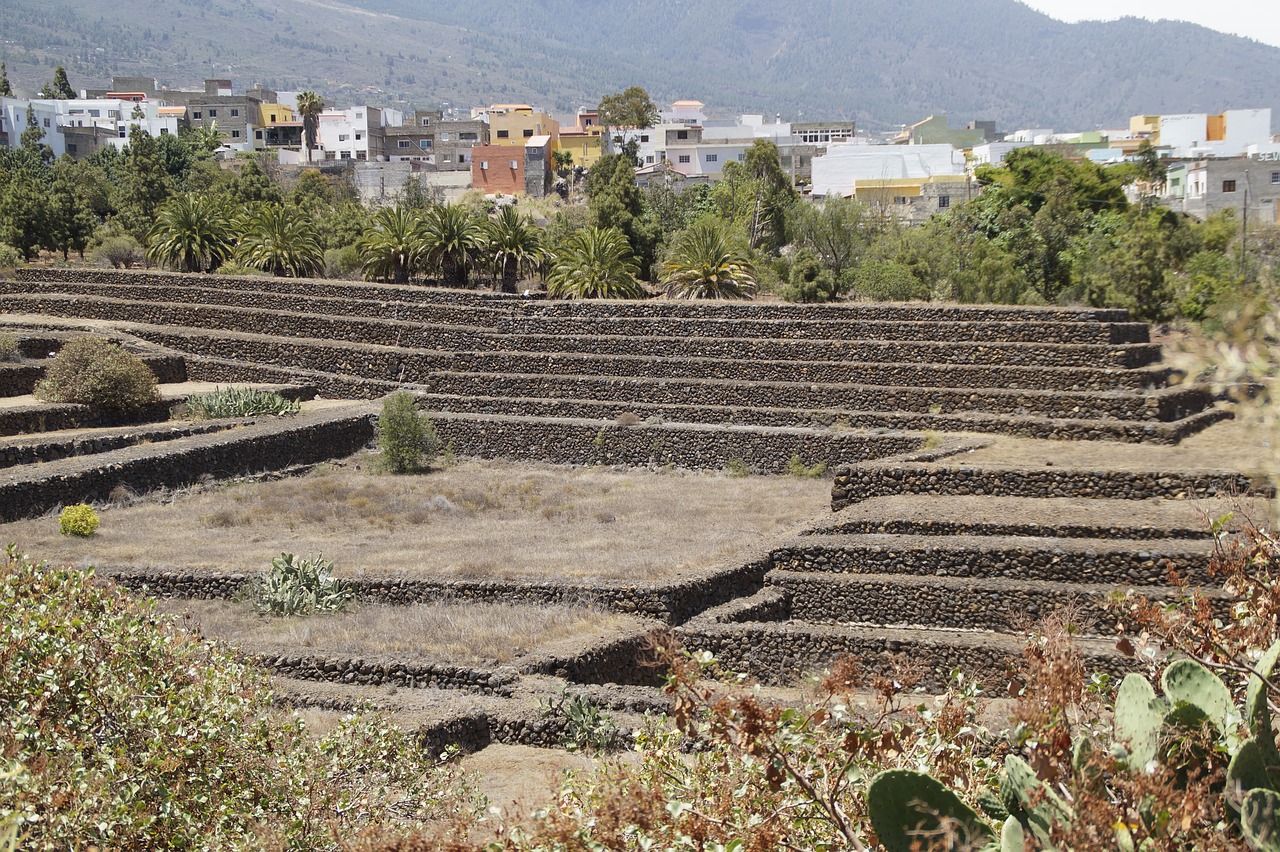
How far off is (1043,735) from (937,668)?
9.57m

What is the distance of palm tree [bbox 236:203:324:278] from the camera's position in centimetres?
4025

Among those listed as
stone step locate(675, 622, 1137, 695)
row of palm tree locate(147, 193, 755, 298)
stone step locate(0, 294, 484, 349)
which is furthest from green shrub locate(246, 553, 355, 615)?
row of palm tree locate(147, 193, 755, 298)

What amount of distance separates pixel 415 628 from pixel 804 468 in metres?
12.5

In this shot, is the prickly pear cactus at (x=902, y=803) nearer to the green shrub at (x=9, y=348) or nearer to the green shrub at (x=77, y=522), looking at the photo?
the green shrub at (x=77, y=522)

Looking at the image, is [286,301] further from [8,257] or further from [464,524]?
[464,524]

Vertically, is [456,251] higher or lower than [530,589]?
higher

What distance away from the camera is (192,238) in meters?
41.5

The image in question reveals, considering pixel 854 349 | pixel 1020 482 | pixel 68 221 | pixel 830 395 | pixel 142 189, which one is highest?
pixel 142 189

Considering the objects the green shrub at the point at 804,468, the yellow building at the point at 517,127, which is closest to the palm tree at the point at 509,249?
the green shrub at the point at 804,468

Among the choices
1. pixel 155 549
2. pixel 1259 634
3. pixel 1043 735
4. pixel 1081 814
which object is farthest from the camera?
pixel 155 549

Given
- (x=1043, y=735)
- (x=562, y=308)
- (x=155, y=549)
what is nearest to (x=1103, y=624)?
(x=1043, y=735)

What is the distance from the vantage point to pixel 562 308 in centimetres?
3350

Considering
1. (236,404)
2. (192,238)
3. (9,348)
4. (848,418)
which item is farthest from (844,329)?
(192,238)

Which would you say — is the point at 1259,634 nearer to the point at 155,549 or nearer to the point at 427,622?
the point at 427,622
